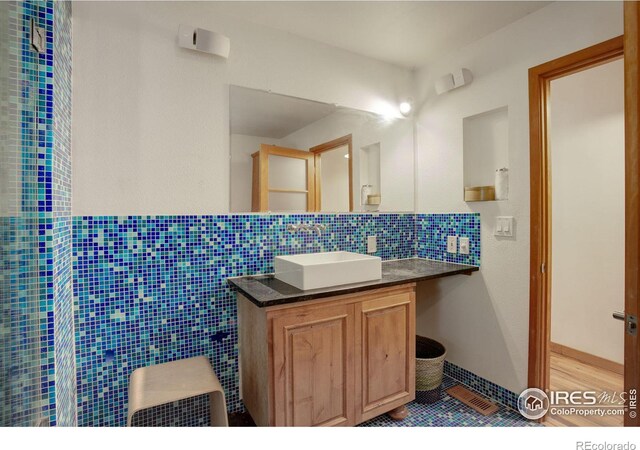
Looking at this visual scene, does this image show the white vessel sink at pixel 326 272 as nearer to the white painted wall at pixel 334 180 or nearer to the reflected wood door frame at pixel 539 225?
the white painted wall at pixel 334 180

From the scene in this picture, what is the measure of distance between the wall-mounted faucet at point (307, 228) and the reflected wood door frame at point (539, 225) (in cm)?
131

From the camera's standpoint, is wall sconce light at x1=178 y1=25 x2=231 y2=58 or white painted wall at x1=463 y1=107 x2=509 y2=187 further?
white painted wall at x1=463 y1=107 x2=509 y2=187

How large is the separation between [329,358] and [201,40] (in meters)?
1.87

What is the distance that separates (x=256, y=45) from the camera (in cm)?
201

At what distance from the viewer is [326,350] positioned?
163cm

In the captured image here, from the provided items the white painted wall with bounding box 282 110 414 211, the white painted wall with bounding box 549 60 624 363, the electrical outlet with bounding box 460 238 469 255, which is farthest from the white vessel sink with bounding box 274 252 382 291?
the white painted wall with bounding box 549 60 624 363

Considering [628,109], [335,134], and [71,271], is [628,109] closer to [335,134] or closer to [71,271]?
[335,134]

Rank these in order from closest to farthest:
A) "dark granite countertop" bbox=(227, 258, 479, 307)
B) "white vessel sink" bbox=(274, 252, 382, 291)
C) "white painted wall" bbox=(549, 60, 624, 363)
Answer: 1. "dark granite countertop" bbox=(227, 258, 479, 307)
2. "white vessel sink" bbox=(274, 252, 382, 291)
3. "white painted wall" bbox=(549, 60, 624, 363)

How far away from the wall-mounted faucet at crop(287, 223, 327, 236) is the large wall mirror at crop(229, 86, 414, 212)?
11 cm

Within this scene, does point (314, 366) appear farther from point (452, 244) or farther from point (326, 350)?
point (452, 244)

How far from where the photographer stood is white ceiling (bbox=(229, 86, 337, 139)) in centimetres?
196

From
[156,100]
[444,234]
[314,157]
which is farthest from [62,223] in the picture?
[444,234]

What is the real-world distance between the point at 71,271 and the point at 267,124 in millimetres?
1340

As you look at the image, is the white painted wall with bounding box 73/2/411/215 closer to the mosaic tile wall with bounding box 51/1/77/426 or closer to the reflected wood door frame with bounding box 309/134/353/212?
the mosaic tile wall with bounding box 51/1/77/426
